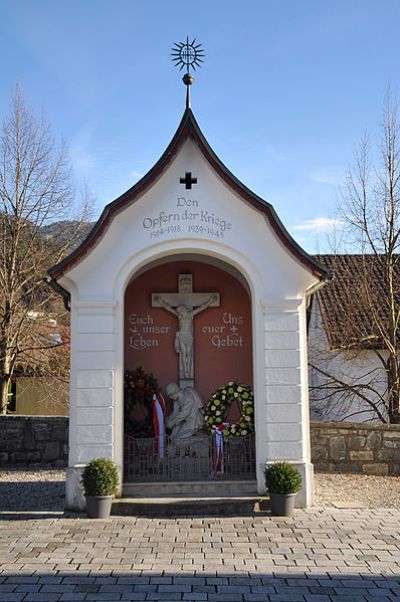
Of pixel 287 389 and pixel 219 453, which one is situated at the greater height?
pixel 287 389

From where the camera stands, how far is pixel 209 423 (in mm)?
10367

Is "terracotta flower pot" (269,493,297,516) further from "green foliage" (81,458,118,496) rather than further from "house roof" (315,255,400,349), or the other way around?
"house roof" (315,255,400,349)

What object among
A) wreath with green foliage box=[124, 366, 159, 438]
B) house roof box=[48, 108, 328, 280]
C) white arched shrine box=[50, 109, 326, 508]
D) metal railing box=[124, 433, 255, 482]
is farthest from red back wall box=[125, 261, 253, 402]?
house roof box=[48, 108, 328, 280]

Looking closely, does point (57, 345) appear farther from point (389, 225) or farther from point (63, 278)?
point (389, 225)

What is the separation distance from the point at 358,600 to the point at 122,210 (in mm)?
6383

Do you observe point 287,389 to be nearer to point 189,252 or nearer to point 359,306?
point 189,252

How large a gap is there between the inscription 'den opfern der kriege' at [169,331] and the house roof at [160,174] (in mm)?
2281

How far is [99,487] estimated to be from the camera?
8547 mm

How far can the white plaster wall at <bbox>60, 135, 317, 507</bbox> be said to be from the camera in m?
9.26

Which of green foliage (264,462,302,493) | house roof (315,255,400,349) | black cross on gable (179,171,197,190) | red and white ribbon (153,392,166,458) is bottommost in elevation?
green foliage (264,462,302,493)

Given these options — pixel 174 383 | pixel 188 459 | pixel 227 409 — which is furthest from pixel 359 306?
pixel 188 459

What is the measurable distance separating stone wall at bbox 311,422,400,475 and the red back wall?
2.29m

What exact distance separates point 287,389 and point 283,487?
1.53m

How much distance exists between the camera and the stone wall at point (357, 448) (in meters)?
12.0
